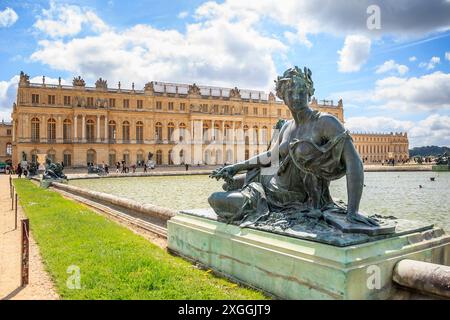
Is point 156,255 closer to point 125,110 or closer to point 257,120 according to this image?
point 125,110

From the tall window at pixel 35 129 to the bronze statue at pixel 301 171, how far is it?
2168 inches

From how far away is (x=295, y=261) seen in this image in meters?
3.00

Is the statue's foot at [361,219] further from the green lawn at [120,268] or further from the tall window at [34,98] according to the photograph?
the tall window at [34,98]

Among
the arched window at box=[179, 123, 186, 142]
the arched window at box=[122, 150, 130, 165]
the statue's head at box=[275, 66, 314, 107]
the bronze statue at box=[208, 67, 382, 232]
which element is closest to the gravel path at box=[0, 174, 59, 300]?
the bronze statue at box=[208, 67, 382, 232]

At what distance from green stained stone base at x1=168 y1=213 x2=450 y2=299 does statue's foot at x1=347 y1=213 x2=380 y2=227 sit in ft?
0.63

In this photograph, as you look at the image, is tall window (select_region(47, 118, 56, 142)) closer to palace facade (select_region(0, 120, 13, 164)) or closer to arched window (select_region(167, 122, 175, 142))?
arched window (select_region(167, 122, 175, 142))

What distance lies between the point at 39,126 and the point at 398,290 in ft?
187

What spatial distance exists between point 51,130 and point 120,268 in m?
54.8

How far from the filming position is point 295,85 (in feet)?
12.0

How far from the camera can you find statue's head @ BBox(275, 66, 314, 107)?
3.65m

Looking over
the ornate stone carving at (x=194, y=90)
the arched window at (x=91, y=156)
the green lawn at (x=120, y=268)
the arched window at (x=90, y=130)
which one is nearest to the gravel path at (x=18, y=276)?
the green lawn at (x=120, y=268)

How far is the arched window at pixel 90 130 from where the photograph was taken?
5570 centimetres
